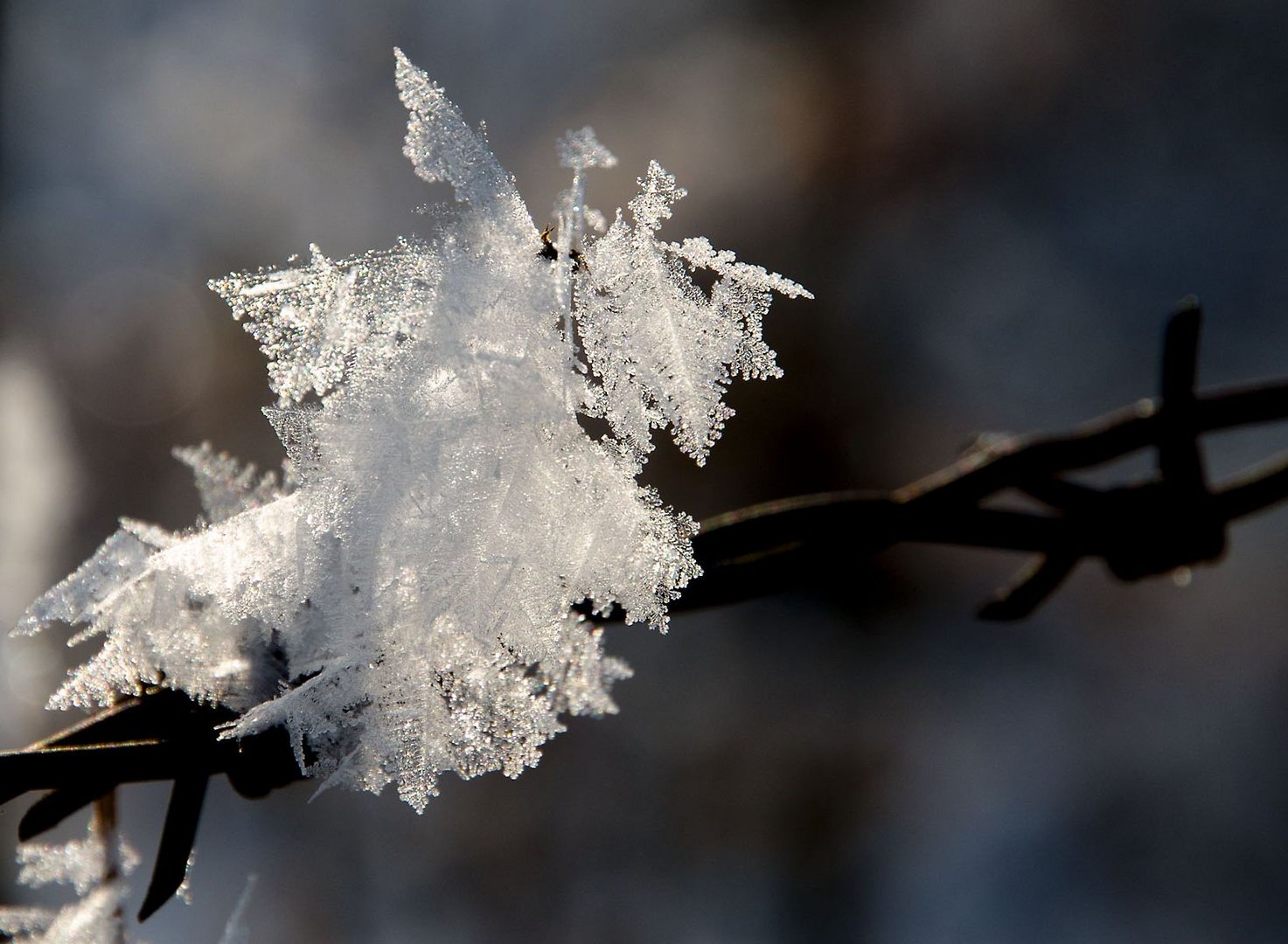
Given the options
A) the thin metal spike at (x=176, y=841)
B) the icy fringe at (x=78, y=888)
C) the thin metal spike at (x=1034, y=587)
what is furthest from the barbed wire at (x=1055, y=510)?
the icy fringe at (x=78, y=888)

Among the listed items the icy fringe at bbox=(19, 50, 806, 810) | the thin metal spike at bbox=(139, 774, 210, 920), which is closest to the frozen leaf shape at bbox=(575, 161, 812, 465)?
the icy fringe at bbox=(19, 50, 806, 810)

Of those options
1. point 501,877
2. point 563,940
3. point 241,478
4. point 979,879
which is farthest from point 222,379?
point 241,478

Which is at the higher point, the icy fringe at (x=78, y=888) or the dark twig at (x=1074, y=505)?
the dark twig at (x=1074, y=505)

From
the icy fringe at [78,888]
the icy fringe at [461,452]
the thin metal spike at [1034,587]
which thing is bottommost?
the icy fringe at [78,888]

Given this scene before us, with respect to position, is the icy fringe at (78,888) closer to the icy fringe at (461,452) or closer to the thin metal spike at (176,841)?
the thin metal spike at (176,841)

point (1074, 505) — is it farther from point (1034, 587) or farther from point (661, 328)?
point (661, 328)

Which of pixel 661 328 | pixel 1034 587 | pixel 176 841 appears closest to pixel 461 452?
pixel 661 328

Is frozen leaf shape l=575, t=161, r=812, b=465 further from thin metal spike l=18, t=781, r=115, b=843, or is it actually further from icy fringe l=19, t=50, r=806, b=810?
thin metal spike l=18, t=781, r=115, b=843
